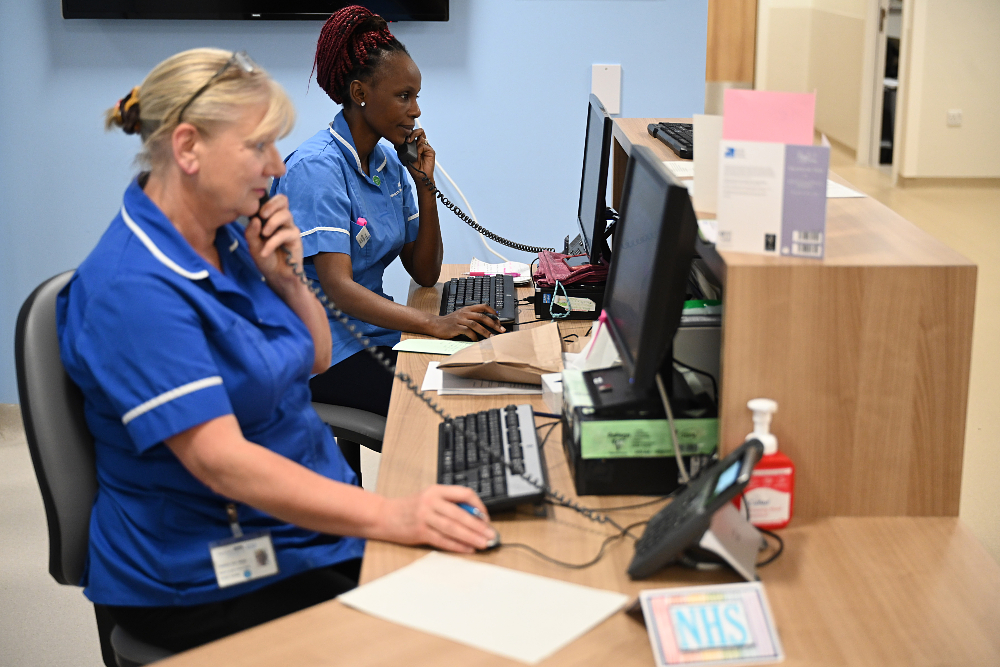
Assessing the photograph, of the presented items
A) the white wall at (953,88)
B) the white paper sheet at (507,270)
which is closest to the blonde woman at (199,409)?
the white paper sheet at (507,270)

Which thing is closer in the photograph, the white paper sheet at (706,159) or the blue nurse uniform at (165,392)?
the blue nurse uniform at (165,392)

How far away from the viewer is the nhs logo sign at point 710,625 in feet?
3.35

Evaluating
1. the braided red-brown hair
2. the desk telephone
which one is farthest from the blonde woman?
the braided red-brown hair

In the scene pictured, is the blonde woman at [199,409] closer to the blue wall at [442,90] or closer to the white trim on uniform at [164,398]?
the white trim on uniform at [164,398]

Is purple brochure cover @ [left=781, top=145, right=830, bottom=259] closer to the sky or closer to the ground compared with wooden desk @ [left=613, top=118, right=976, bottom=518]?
closer to the sky

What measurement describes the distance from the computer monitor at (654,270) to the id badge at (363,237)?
1066 millimetres

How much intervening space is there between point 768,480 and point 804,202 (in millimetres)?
391

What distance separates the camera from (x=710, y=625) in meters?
1.05

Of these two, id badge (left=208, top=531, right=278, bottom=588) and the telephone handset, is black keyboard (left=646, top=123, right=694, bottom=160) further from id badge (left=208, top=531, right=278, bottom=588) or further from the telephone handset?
id badge (left=208, top=531, right=278, bottom=588)

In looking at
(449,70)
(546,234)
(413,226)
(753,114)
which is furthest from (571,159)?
A: (753,114)

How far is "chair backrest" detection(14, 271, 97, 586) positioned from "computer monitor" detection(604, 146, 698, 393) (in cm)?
85

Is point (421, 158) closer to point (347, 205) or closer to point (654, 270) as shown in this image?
point (347, 205)

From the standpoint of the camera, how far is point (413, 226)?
2701 millimetres

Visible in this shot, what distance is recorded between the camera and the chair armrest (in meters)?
2.06
